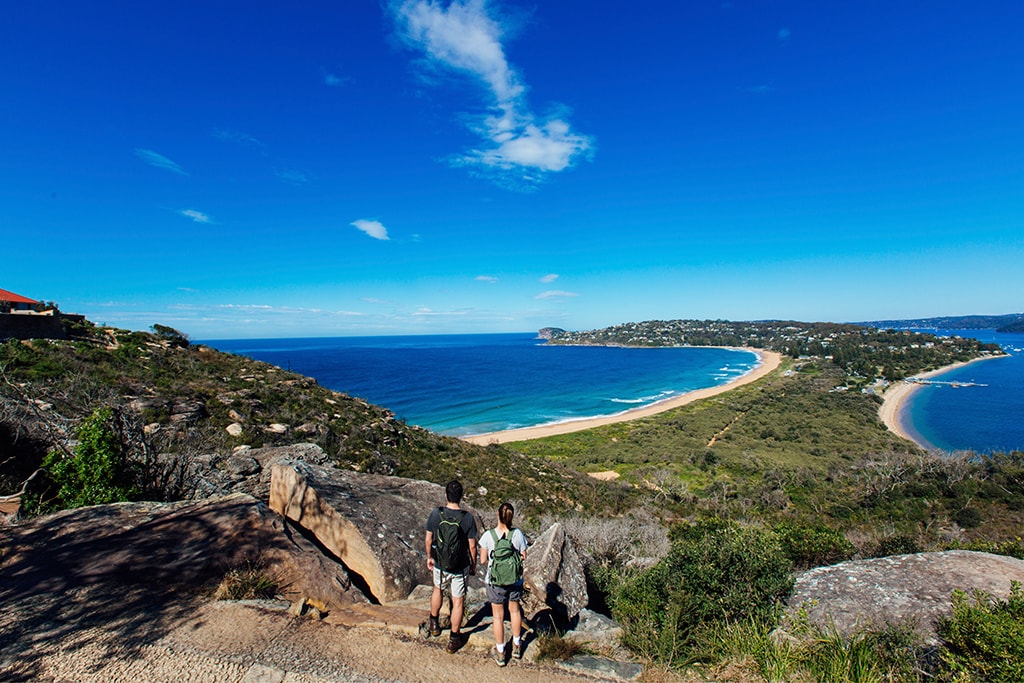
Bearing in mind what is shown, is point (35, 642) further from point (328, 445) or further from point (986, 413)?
point (986, 413)

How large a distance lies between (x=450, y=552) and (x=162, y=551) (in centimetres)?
384

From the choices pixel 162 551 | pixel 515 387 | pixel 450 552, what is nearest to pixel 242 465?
pixel 162 551

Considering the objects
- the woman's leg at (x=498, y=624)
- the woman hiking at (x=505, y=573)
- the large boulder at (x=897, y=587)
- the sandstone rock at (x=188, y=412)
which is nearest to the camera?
the woman's leg at (x=498, y=624)

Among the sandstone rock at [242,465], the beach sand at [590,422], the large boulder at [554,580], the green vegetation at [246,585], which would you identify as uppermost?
the green vegetation at [246,585]

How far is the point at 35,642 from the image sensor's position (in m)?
4.10

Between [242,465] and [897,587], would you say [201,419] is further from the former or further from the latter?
[897,587]

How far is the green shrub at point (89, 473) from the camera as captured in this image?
7.05 meters

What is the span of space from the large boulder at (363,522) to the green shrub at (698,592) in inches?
101

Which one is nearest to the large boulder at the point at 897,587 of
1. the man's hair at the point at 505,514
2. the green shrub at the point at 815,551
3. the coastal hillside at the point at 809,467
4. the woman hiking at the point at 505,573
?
the green shrub at the point at 815,551

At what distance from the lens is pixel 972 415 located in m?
56.0

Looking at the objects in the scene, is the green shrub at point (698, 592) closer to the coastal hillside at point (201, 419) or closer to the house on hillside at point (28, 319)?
the coastal hillside at point (201, 419)

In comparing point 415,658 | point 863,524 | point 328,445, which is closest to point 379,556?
point 415,658

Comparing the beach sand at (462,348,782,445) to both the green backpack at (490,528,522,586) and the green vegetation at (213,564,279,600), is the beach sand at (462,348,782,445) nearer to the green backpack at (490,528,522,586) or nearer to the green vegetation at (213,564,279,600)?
the green vegetation at (213,564,279,600)

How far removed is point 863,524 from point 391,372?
297ft
